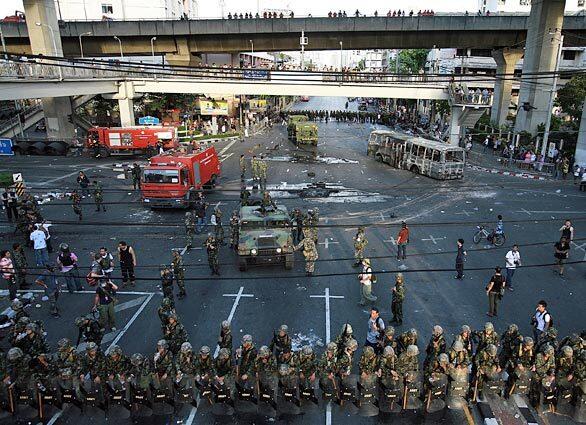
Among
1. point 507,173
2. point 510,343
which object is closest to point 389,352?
point 510,343

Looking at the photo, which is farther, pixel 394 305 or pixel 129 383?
pixel 394 305

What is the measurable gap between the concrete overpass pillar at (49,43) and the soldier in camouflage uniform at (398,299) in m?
41.4

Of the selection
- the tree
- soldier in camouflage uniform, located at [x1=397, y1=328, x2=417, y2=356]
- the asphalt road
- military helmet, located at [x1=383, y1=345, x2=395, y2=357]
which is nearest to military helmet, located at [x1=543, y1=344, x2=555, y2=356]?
the asphalt road

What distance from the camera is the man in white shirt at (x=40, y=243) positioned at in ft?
53.4

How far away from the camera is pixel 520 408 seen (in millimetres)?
9828

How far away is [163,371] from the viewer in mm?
9344

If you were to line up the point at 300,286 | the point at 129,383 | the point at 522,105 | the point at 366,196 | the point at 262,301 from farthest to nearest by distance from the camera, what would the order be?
the point at 522,105, the point at 366,196, the point at 300,286, the point at 262,301, the point at 129,383

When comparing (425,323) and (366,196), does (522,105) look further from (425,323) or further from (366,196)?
(425,323)

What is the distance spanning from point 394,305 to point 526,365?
13.3 feet

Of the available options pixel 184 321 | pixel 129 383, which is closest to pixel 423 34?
pixel 184 321

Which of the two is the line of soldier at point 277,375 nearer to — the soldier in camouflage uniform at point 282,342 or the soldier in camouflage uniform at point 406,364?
the soldier in camouflage uniform at point 406,364

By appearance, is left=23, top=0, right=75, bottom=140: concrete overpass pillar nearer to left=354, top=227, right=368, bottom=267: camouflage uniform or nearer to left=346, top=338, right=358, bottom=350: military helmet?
left=354, top=227, right=368, bottom=267: camouflage uniform

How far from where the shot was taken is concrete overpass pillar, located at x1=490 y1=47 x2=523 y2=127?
51656 millimetres

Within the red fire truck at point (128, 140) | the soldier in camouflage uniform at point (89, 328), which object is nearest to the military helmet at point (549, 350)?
the soldier in camouflage uniform at point (89, 328)
